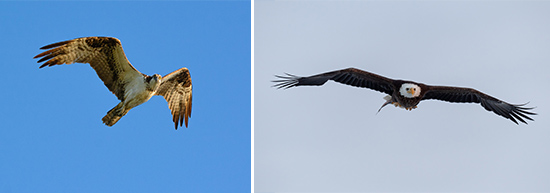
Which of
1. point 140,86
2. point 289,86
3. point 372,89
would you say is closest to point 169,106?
point 140,86

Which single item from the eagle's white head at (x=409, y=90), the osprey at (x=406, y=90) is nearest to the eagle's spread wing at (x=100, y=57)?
the osprey at (x=406, y=90)

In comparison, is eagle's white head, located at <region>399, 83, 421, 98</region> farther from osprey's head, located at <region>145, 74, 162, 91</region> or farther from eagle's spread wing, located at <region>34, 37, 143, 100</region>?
eagle's spread wing, located at <region>34, 37, 143, 100</region>

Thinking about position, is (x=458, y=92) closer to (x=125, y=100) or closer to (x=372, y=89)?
(x=372, y=89)

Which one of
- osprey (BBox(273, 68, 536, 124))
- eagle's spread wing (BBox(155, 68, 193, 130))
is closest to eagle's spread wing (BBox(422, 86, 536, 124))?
→ osprey (BBox(273, 68, 536, 124))

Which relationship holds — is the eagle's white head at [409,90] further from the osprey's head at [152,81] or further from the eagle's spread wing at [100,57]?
the eagle's spread wing at [100,57]

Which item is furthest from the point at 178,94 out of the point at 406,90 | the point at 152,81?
the point at 406,90

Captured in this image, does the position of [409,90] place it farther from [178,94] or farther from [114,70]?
[114,70]
